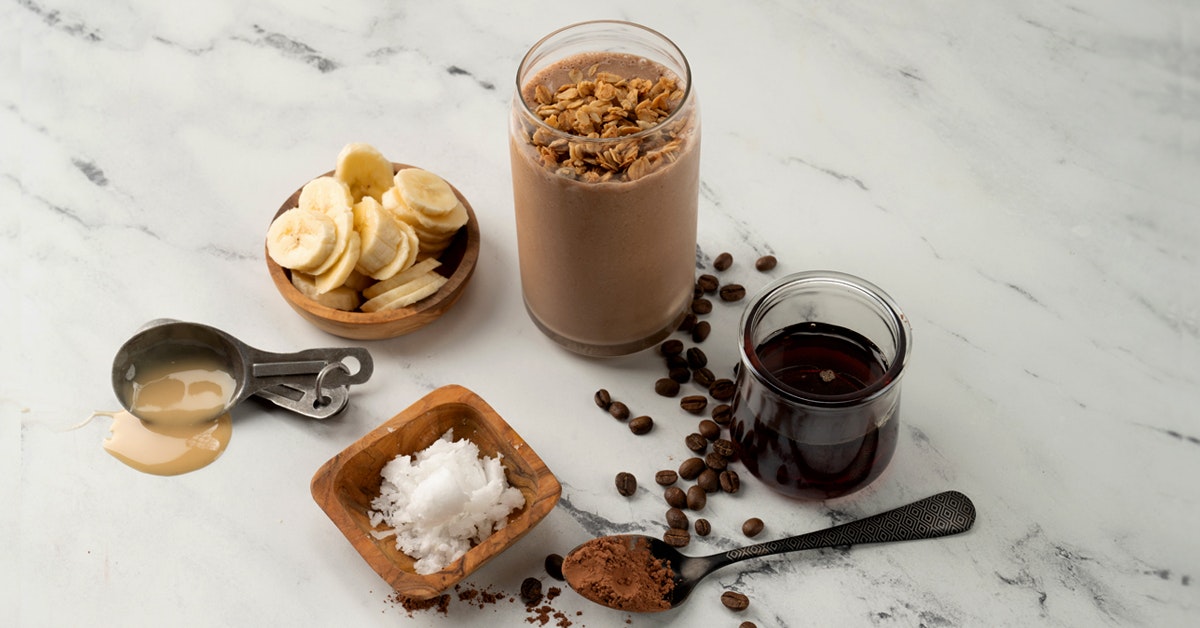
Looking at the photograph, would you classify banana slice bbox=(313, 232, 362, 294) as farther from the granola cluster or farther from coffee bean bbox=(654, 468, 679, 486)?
coffee bean bbox=(654, 468, 679, 486)

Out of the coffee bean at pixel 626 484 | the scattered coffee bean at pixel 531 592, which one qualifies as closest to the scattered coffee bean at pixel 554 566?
the scattered coffee bean at pixel 531 592

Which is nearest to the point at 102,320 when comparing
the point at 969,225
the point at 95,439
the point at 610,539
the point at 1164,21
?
the point at 95,439

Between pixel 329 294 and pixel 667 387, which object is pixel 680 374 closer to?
pixel 667 387

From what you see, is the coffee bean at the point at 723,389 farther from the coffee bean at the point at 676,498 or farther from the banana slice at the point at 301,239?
the banana slice at the point at 301,239

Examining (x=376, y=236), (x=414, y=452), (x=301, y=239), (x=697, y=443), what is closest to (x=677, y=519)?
(x=697, y=443)

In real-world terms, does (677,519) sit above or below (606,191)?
below

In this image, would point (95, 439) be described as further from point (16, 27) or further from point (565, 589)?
point (16, 27)

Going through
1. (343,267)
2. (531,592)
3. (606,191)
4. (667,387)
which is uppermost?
(606,191)

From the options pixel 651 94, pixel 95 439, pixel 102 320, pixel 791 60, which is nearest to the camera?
pixel 651 94
